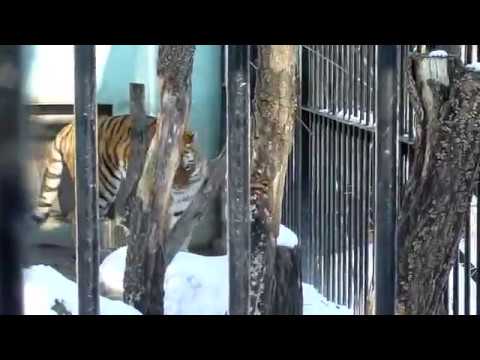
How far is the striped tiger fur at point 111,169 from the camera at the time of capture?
15.2 ft

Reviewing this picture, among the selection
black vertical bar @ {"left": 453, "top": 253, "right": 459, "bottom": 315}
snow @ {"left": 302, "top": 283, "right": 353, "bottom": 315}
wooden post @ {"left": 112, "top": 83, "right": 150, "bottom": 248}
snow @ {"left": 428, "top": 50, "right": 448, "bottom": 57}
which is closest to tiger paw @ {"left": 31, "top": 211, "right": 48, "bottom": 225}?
wooden post @ {"left": 112, "top": 83, "right": 150, "bottom": 248}

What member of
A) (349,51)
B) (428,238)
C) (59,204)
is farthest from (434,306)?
(59,204)

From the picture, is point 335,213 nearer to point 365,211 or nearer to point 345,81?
point 365,211

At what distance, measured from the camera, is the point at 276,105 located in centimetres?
265

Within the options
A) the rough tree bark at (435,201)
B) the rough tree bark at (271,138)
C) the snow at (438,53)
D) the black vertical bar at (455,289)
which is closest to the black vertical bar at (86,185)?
the snow at (438,53)

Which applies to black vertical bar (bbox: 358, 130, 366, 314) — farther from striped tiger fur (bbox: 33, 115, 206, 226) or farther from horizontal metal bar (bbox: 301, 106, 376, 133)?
striped tiger fur (bbox: 33, 115, 206, 226)

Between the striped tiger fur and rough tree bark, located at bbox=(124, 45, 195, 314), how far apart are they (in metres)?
1.57

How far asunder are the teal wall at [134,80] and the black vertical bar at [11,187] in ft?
11.5

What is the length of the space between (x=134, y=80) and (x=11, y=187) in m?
3.81

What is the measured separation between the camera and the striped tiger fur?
4621mm

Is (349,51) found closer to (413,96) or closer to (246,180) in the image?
(413,96)
